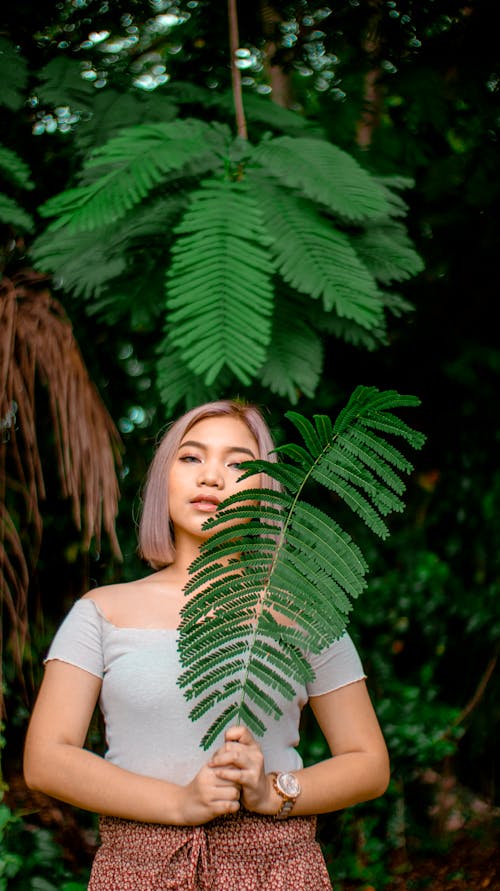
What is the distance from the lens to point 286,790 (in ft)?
3.76

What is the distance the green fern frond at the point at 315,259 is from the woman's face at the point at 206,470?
27cm

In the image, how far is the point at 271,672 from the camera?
3.30 ft

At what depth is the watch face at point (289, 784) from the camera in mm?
1145

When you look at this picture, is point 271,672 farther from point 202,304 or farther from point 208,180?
point 208,180

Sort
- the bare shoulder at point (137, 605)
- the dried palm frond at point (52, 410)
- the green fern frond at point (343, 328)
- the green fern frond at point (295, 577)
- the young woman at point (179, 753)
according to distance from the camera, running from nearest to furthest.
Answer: the green fern frond at point (295, 577) < the young woman at point (179, 753) < the bare shoulder at point (137, 605) < the green fern frond at point (343, 328) < the dried palm frond at point (52, 410)

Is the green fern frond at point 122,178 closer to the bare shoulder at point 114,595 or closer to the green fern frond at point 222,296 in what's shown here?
the green fern frond at point 222,296

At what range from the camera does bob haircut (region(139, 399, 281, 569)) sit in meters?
1.38

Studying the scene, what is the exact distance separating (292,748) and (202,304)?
0.70 metres

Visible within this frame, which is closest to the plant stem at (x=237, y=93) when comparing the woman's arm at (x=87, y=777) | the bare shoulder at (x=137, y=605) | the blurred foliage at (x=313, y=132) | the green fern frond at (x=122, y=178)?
the blurred foliage at (x=313, y=132)

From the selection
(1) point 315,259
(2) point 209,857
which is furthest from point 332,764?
(1) point 315,259

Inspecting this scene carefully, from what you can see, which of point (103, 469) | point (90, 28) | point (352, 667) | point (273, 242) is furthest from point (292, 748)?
point (90, 28)

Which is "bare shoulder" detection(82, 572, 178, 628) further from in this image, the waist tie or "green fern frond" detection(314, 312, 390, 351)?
"green fern frond" detection(314, 312, 390, 351)

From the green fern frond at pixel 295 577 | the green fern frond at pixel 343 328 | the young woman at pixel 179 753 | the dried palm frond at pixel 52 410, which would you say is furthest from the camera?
the dried palm frond at pixel 52 410

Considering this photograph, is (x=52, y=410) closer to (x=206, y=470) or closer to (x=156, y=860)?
(x=206, y=470)
